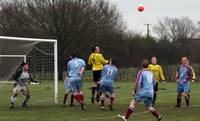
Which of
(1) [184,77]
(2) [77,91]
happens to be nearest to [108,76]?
(2) [77,91]

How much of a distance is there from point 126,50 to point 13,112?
211 feet

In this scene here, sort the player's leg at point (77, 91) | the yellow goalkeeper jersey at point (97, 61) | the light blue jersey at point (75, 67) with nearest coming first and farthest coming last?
the player's leg at point (77, 91) < the light blue jersey at point (75, 67) < the yellow goalkeeper jersey at point (97, 61)

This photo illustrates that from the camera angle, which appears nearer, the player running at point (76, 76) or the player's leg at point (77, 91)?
the player's leg at point (77, 91)

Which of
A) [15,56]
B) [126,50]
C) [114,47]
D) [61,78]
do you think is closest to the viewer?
[15,56]

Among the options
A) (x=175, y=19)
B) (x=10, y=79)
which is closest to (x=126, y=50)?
(x=175, y=19)

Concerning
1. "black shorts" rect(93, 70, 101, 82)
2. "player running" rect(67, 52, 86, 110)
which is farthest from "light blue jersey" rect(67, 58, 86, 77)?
"black shorts" rect(93, 70, 101, 82)

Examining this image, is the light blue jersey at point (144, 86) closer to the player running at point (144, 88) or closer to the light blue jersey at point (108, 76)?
the player running at point (144, 88)

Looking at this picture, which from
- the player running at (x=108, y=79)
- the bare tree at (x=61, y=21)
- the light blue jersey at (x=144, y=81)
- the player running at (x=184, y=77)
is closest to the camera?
the light blue jersey at (x=144, y=81)

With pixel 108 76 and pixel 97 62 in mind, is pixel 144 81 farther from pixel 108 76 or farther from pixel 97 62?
pixel 97 62

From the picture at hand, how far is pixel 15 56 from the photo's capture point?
26656 millimetres

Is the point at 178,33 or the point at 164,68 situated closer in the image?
the point at 164,68

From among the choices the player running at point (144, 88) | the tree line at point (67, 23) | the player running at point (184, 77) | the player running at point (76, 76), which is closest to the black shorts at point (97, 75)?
the player running at point (76, 76)

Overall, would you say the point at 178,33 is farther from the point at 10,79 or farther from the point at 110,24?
the point at 10,79

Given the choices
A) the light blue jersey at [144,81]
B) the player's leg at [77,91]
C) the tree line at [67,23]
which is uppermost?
the tree line at [67,23]
